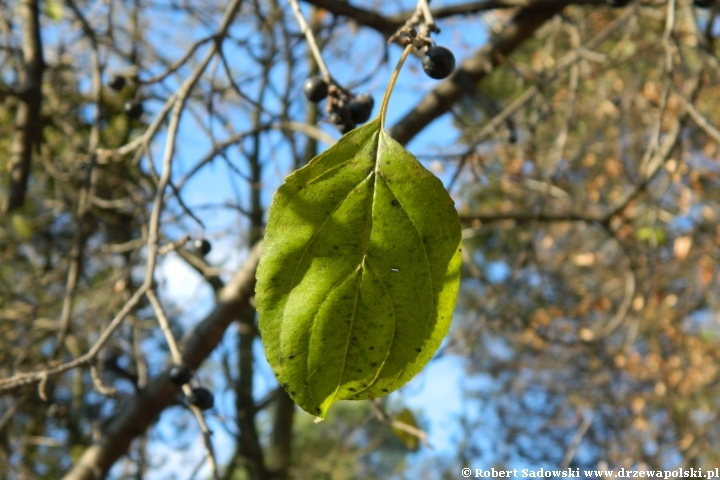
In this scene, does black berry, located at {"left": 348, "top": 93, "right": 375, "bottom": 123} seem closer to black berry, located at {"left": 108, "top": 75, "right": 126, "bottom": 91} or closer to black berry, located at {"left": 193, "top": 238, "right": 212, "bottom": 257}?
black berry, located at {"left": 193, "top": 238, "right": 212, "bottom": 257}

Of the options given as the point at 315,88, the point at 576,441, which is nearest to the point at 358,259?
the point at 315,88

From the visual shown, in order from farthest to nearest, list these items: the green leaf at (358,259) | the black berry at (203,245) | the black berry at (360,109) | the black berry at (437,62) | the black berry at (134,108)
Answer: the black berry at (134,108), the black berry at (203,245), the black berry at (360,109), the black berry at (437,62), the green leaf at (358,259)

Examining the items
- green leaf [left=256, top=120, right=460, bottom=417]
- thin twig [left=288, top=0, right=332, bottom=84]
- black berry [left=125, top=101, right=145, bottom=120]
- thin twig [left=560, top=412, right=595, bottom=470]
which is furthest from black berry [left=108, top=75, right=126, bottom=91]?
thin twig [left=560, top=412, right=595, bottom=470]

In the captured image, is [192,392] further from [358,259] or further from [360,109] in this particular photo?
[358,259]

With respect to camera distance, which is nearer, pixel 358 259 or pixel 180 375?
pixel 358 259

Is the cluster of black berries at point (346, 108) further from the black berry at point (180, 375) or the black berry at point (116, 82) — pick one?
the black berry at point (116, 82)

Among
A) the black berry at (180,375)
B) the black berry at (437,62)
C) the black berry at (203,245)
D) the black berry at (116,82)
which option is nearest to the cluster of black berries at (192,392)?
the black berry at (180,375)

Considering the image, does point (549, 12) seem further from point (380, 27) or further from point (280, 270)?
point (280, 270)
